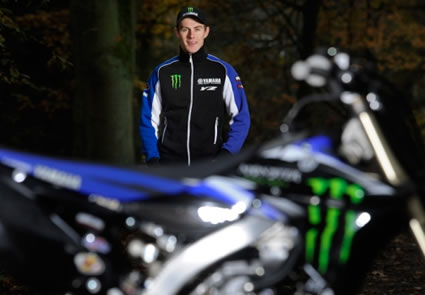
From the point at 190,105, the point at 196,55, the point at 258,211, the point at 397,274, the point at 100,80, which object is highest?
the point at 196,55

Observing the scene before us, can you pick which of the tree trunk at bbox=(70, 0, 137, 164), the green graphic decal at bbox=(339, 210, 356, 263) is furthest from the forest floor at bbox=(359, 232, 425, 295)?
the tree trunk at bbox=(70, 0, 137, 164)

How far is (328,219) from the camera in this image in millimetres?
2467

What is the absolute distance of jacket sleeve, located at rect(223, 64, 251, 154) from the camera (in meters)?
4.26

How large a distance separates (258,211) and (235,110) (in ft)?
6.41

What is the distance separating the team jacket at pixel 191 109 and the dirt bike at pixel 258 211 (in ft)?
5.52

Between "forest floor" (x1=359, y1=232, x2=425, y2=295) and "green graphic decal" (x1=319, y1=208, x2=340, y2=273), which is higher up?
"green graphic decal" (x1=319, y1=208, x2=340, y2=273)

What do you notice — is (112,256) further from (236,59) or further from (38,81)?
(236,59)

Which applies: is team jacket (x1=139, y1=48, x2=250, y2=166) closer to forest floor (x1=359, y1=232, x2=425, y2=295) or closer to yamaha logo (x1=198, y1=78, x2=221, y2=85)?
yamaha logo (x1=198, y1=78, x2=221, y2=85)

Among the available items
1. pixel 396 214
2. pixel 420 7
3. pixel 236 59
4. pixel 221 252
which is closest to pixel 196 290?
pixel 221 252

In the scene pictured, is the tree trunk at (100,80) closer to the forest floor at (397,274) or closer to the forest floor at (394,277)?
the forest floor at (394,277)

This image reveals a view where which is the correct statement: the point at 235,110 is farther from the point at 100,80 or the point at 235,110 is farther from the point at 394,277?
Result: the point at 100,80

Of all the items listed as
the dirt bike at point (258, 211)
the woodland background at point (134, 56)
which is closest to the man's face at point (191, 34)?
the dirt bike at point (258, 211)

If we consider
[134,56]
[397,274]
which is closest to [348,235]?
[397,274]

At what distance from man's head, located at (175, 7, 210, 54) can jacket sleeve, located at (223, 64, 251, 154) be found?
300 mm
